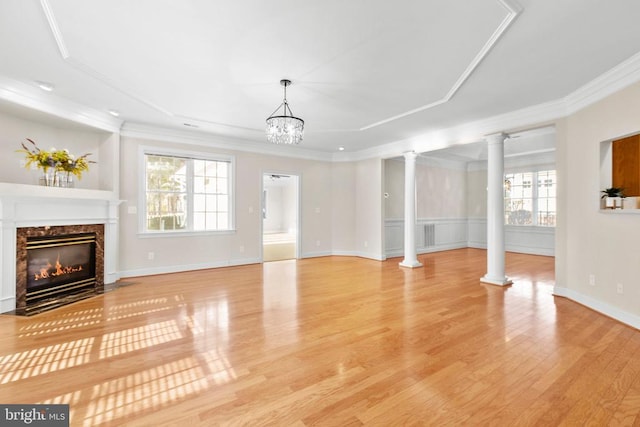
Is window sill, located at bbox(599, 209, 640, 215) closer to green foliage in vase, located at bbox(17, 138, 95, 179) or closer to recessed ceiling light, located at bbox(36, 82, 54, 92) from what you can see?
recessed ceiling light, located at bbox(36, 82, 54, 92)

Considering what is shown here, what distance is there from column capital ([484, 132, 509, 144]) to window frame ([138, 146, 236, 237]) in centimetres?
487

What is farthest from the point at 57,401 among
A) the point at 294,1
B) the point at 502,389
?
the point at 294,1

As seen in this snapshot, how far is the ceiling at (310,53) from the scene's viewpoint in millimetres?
2189

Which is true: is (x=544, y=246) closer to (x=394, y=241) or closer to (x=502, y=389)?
(x=394, y=241)

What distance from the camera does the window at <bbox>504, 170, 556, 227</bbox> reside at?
7.65m

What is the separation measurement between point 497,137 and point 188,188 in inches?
222

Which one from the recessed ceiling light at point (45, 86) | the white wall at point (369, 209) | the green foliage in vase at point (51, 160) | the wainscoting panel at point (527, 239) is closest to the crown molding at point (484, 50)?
the white wall at point (369, 209)

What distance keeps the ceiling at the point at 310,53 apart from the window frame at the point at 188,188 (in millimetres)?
1019

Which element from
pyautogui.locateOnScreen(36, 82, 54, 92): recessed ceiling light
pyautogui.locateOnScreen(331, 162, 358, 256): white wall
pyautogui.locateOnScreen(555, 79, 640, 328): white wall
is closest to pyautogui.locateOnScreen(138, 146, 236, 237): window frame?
pyautogui.locateOnScreen(36, 82, 54, 92): recessed ceiling light

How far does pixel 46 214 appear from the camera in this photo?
150 inches

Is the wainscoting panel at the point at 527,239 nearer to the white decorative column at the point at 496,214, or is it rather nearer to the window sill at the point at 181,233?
the white decorative column at the point at 496,214

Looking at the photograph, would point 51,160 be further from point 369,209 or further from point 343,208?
point 369,209

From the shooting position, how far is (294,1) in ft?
6.82

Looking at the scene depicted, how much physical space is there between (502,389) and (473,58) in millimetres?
2864
